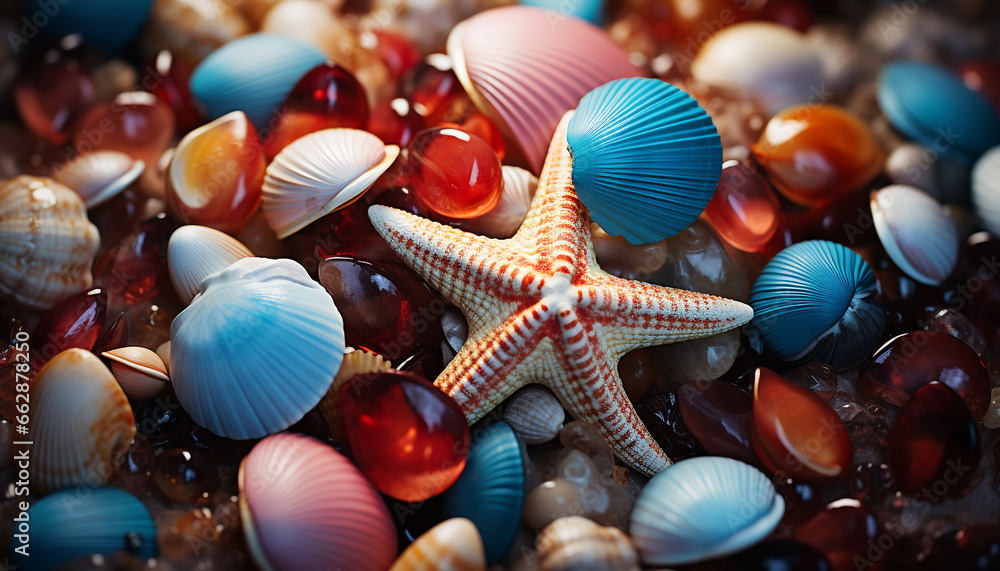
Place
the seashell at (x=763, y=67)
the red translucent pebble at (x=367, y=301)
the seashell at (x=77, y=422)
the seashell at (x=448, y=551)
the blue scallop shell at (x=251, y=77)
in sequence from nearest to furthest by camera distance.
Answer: the seashell at (x=448, y=551)
the seashell at (x=77, y=422)
the red translucent pebble at (x=367, y=301)
the blue scallop shell at (x=251, y=77)
the seashell at (x=763, y=67)

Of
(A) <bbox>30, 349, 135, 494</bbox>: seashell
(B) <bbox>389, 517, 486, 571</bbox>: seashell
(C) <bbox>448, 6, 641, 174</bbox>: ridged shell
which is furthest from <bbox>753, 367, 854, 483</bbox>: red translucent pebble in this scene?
(A) <bbox>30, 349, 135, 494</bbox>: seashell

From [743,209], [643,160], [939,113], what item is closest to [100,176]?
[643,160]

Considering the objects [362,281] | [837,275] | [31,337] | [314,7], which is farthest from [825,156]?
[31,337]

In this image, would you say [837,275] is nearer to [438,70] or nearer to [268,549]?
[438,70]

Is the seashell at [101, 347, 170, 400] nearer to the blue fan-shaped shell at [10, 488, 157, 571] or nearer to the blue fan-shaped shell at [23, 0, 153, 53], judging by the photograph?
the blue fan-shaped shell at [10, 488, 157, 571]

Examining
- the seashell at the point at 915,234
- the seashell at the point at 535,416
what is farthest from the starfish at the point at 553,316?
the seashell at the point at 915,234

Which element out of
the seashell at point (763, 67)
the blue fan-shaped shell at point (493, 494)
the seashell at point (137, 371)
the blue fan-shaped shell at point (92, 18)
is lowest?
the blue fan-shaped shell at point (493, 494)

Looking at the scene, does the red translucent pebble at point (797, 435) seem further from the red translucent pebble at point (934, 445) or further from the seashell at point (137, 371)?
the seashell at point (137, 371)
